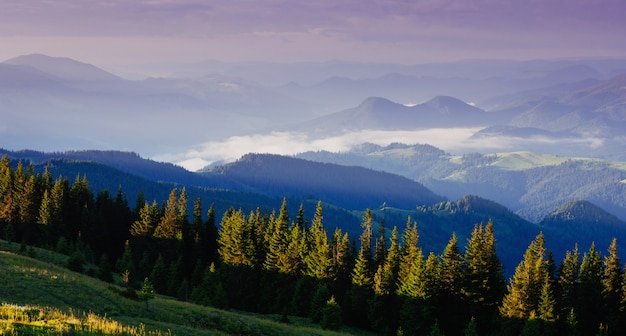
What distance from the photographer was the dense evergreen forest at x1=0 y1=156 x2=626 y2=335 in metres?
77.6

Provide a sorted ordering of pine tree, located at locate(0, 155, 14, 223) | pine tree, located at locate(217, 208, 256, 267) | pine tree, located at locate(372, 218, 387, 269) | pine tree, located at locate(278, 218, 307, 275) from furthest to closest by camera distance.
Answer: pine tree, located at locate(0, 155, 14, 223) → pine tree, located at locate(217, 208, 256, 267) → pine tree, located at locate(278, 218, 307, 275) → pine tree, located at locate(372, 218, 387, 269)

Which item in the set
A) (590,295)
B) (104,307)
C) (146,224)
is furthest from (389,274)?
(146,224)

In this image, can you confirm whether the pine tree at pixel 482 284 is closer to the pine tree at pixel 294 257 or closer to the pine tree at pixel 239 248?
the pine tree at pixel 294 257

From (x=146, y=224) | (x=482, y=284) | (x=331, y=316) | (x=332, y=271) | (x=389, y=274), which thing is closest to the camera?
(x=331, y=316)

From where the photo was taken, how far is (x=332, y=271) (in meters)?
93.6

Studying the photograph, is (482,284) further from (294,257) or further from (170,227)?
(170,227)

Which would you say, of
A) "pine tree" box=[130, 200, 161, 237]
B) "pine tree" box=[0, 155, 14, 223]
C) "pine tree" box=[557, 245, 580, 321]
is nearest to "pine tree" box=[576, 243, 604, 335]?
"pine tree" box=[557, 245, 580, 321]

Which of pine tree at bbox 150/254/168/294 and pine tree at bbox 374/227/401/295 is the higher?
pine tree at bbox 374/227/401/295

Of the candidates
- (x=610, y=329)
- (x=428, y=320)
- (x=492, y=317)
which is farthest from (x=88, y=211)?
(x=610, y=329)

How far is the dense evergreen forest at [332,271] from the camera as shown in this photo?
7756 centimetres

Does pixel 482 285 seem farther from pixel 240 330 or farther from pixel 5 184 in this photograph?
pixel 5 184

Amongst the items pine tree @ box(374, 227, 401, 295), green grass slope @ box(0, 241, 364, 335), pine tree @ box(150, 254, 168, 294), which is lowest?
pine tree @ box(150, 254, 168, 294)

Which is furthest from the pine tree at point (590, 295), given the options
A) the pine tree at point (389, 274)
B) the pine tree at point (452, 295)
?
the pine tree at point (389, 274)

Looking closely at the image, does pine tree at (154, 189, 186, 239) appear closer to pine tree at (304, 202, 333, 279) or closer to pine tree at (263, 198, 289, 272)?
pine tree at (263, 198, 289, 272)
